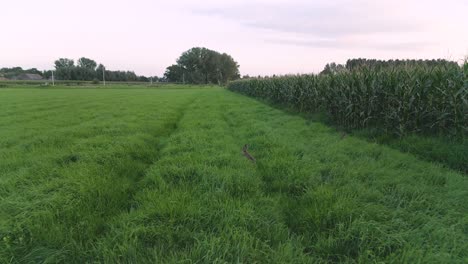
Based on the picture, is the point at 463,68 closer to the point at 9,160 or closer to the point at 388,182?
the point at 388,182

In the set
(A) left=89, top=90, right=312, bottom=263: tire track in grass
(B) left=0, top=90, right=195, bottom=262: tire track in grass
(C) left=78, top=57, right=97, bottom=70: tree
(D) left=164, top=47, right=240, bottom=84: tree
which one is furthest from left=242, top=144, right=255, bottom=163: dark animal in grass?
(C) left=78, top=57, right=97, bottom=70: tree

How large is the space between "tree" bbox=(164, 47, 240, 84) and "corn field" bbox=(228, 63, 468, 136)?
105 metres

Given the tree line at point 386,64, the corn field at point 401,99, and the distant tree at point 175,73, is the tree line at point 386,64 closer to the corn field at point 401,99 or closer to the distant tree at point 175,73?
the corn field at point 401,99

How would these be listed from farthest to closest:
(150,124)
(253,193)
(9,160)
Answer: (150,124) < (9,160) < (253,193)

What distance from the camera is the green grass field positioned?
6.89 ft

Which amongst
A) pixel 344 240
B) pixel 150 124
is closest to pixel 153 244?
pixel 344 240

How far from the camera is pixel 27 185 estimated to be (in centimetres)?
335

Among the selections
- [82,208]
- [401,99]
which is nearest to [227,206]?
[82,208]

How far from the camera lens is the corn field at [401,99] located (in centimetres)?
520

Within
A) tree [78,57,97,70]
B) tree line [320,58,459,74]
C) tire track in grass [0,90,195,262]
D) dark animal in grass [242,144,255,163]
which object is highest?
tree [78,57,97,70]

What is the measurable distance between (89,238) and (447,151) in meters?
5.92

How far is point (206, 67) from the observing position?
116m

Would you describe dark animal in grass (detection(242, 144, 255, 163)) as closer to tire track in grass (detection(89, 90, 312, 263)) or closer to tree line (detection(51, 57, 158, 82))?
tire track in grass (detection(89, 90, 312, 263))

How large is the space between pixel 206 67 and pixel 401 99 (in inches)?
4542
